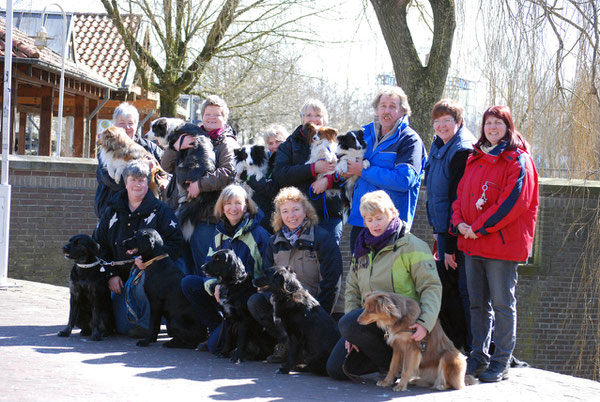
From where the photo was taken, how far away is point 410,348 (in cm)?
546

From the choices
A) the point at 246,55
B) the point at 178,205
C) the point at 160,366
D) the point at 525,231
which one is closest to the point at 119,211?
the point at 178,205

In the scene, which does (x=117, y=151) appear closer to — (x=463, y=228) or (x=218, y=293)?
(x=218, y=293)

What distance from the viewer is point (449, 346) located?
5559mm

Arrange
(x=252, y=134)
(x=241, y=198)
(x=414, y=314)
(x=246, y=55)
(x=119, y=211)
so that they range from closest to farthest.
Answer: (x=414, y=314)
(x=241, y=198)
(x=119, y=211)
(x=246, y=55)
(x=252, y=134)

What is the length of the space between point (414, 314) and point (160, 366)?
7.32ft

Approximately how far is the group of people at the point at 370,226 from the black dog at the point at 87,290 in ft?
0.66

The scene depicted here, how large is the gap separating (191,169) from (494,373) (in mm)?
3572

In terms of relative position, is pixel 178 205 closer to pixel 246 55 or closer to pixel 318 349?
pixel 318 349

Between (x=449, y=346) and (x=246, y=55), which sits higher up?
(x=246, y=55)

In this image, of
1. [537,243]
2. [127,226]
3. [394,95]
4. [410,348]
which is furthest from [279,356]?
[537,243]

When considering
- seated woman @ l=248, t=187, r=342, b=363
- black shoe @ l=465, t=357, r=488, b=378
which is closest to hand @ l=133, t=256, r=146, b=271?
seated woman @ l=248, t=187, r=342, b=363

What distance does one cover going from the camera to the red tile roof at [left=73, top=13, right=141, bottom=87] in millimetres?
27309

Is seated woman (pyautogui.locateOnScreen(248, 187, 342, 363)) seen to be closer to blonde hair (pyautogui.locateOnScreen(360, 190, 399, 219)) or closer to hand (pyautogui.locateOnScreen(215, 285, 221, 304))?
hand (pyautogui.locateOnScreen(215, 285, 221, 304))

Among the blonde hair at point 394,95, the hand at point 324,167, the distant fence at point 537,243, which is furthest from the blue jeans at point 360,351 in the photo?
the distant fence at point 537,243
